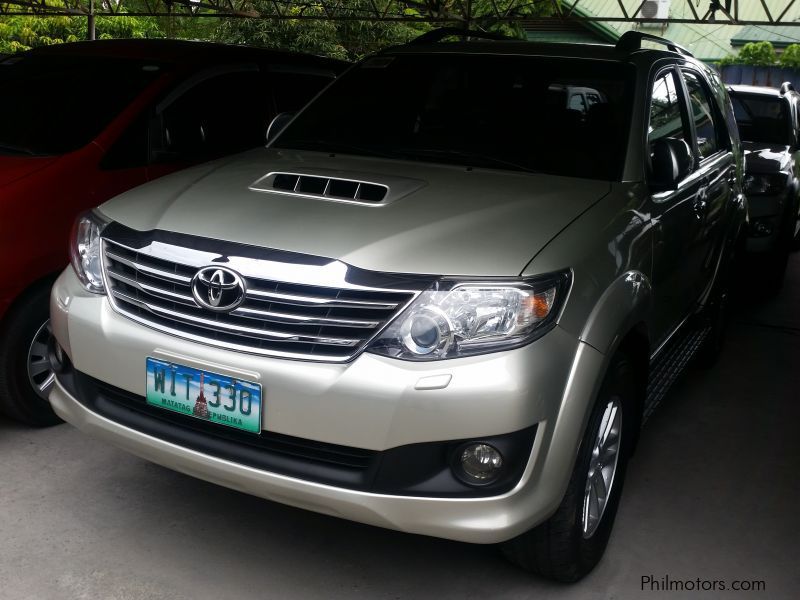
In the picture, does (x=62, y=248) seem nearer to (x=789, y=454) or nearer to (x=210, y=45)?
(x=210, y=45)

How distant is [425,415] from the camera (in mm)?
2383

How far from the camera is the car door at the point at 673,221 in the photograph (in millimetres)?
3396

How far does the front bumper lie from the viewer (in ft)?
7.82

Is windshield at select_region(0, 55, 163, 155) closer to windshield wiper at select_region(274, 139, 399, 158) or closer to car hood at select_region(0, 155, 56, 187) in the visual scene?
car hood at select_region(0, 155, 56, 187)

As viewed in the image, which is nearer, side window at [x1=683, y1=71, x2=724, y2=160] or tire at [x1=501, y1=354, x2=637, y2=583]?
tire at [x1=501, y1=354, x2=637, y2=583]

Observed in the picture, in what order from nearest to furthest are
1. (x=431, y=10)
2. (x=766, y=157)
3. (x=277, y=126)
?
(x=277, y=126) → (x=766, y=157) → (x=431, y=10)

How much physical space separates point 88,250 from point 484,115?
5.30 ft

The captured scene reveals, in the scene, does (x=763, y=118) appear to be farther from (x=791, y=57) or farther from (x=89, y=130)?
(x=791, y=57)

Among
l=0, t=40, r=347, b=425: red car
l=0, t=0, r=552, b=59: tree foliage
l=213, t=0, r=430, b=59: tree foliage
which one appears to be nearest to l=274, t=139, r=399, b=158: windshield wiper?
l=0, t=40, r=347, b=425: red car

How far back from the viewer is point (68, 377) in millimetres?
2986

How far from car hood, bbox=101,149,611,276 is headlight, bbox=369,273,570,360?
0.06 meters

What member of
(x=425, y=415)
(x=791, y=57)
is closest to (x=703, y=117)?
(x=425, y=415)

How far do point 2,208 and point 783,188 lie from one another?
571 centimetres

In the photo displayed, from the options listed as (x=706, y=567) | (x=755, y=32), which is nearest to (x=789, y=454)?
(x=706, y=567)
